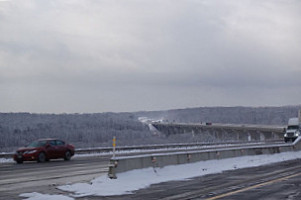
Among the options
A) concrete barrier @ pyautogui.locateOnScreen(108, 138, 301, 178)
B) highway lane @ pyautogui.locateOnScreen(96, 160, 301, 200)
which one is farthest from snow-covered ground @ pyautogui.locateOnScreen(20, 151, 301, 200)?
highway lane @ pyautogui.locateOnScreen(96, 160, 301, 200)

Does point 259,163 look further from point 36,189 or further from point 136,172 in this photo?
point 36,189

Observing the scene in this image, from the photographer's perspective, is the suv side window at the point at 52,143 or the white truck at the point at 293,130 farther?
the white truck at the point at 293,130

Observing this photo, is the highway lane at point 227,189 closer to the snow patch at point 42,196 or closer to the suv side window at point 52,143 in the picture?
the snow patch at point 42,196

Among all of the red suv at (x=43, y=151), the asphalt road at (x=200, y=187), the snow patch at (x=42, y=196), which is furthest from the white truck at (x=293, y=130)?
the snow patch at (x=42, y=196)

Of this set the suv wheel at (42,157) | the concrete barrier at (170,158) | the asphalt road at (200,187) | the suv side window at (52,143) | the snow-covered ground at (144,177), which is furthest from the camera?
the suv side window at (52,143)

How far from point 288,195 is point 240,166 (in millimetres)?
13040

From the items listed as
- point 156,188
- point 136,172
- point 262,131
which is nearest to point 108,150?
point 136,172

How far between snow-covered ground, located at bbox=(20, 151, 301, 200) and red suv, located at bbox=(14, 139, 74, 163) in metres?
12.0

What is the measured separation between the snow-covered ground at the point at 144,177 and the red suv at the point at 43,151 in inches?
471

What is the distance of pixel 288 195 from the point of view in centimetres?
1459

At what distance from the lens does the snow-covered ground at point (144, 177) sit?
1585cm

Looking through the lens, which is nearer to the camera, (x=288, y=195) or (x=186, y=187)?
(x=288, y=195)

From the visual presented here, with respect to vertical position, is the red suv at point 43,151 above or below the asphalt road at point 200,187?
above

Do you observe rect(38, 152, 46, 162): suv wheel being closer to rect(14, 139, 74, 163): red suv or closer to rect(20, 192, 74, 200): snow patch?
rect(14, 139, 74, 163): red suv
